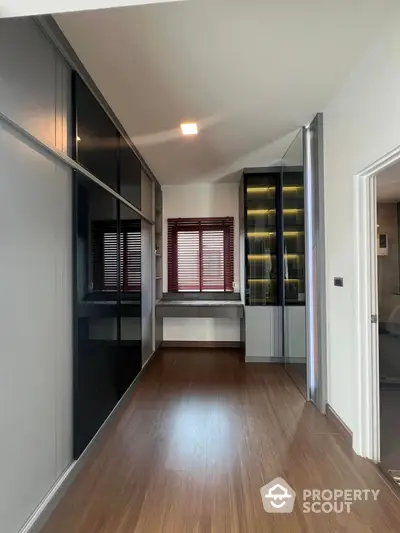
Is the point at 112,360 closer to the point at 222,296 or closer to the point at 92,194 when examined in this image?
the point at 92,194

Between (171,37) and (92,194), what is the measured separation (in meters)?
1.18

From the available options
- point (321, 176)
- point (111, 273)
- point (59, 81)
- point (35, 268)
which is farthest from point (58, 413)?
point (321, 176)

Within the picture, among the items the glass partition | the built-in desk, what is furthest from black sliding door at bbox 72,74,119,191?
the built-in desk

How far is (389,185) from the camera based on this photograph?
3.69m

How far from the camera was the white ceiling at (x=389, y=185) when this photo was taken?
3.06 metres

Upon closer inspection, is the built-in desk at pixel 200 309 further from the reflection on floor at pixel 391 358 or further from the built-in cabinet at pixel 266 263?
the reflection on floor at pixel 391 358

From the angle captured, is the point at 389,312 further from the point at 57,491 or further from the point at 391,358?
the point at 57,491

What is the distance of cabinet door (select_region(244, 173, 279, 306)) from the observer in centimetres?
465

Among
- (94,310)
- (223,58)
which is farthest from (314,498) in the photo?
(223,58)

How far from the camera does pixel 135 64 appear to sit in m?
2.21

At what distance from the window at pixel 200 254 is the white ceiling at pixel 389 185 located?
238cm

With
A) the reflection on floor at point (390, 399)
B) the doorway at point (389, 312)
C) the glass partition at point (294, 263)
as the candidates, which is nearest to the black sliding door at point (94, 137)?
the glass partition at point (294, 263)

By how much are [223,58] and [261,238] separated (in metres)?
2.87

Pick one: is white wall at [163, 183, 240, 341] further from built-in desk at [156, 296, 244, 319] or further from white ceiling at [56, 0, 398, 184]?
white ceiling at [56, 0, 398, 184]
